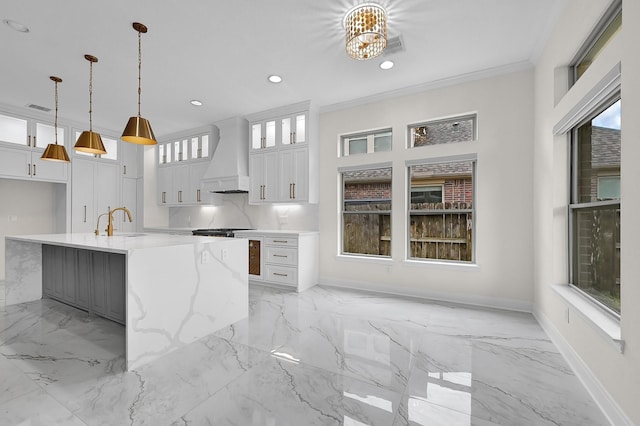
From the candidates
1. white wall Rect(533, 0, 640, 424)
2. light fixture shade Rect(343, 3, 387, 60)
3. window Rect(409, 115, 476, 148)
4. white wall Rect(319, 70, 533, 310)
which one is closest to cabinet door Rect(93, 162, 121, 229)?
white wall Rect(319, 70, 533, 310)

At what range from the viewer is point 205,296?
8.48 ft

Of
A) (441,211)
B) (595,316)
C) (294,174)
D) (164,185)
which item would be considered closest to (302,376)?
(595,316)

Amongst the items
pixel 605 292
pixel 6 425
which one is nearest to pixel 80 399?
pixel 6 425

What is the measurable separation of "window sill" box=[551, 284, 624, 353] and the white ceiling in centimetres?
233

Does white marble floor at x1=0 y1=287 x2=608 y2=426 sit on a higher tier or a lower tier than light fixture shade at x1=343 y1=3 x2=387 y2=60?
lower

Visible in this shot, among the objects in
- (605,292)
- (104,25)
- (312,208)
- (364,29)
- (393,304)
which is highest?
(104,25)

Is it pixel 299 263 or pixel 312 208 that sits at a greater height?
pixel 312 208

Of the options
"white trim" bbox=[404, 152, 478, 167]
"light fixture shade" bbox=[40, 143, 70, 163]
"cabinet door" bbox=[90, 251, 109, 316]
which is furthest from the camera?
"white trim" bbox=[404, 152, 478, 167]

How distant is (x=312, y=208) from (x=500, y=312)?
288cm

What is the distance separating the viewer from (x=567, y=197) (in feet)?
8.13

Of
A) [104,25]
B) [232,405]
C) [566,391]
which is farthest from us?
[104,25]

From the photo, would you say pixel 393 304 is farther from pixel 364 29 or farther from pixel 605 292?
pixel 364 29

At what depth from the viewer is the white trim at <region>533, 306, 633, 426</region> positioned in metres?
1.49

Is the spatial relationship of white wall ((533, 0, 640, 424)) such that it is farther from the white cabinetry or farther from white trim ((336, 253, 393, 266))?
the white cabinetry
